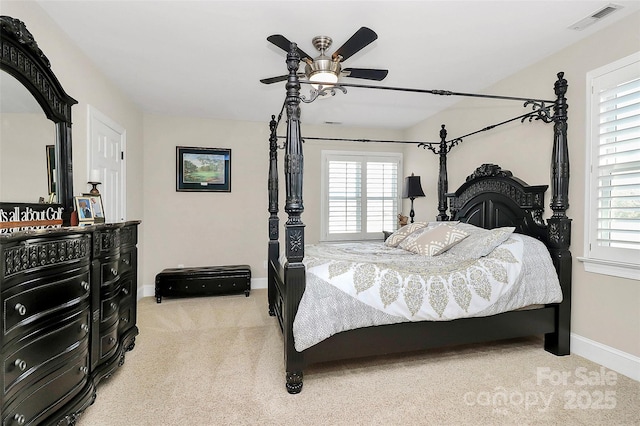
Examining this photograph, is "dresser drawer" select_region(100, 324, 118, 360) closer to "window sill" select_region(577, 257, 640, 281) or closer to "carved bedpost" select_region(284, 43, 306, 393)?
Answer: "carved bedpost" select_region(284, 43, 306, 393)

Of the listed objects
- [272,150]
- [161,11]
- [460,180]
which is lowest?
[460,180]

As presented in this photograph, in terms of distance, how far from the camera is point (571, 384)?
222 centimetres

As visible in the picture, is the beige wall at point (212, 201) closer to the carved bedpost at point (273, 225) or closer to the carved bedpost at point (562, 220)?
the carved bedpost at point (273, 225)

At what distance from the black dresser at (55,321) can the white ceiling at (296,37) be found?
1529mm

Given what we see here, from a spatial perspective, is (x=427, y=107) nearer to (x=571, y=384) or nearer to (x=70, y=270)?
(x=571, y=384)

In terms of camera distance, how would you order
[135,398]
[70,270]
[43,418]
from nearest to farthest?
[43,418] → [70,270] → [135,398]

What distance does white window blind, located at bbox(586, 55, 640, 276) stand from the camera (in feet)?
7.40

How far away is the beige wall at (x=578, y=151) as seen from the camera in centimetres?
234

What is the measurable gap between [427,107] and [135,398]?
437cm

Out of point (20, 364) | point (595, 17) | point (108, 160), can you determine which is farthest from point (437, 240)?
point (108, 160)

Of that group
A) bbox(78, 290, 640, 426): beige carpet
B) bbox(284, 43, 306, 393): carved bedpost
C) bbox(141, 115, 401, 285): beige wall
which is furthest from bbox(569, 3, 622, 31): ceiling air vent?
bbox(141, 115, 401, 285): beige wall

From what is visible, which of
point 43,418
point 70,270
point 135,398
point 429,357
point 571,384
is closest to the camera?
point 43,418

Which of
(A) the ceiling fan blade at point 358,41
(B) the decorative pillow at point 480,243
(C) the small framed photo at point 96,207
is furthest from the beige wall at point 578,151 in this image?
(C) the small framed photo at point 96,207

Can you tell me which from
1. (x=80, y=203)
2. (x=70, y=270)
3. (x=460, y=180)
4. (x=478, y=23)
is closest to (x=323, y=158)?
(x=460, y=180)
